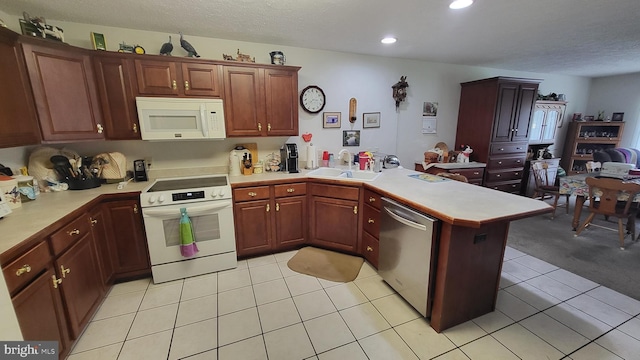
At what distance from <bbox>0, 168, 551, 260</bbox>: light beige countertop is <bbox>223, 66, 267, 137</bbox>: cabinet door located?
604mm

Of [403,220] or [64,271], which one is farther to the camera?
[403,220]

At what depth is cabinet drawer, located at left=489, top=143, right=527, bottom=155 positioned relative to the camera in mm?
4098

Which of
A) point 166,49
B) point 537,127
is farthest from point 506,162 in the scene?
point 166,49

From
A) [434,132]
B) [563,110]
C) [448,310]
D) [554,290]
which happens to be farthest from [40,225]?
[563,110]

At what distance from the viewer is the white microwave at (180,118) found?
91.2 inches

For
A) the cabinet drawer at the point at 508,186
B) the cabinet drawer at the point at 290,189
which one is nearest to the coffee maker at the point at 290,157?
the cabinet drawer at the point at 290,189

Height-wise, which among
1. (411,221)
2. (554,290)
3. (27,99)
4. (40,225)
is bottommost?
(554,290)

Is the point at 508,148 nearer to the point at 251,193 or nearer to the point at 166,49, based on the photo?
the point at 251,193

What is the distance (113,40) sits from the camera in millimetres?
2412

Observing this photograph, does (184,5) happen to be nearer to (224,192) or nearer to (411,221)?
(224,192)

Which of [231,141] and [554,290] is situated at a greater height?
[231,141]

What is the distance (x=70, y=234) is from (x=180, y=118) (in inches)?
50.7

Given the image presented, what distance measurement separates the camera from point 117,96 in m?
2.27

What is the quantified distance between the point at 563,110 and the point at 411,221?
606cm
